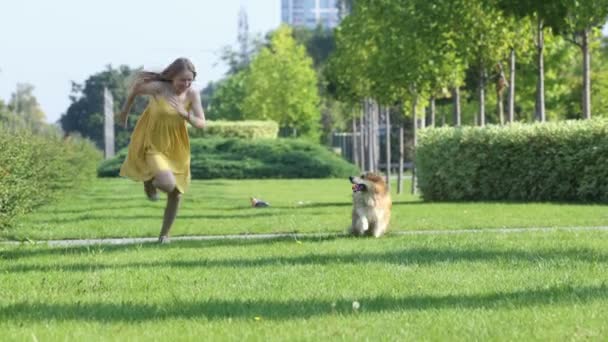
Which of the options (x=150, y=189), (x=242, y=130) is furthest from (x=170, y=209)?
(x=242, y=130)

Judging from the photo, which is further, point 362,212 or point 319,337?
point 362,212

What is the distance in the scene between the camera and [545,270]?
9055 mm

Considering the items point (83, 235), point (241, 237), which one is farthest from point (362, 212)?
point (83, 235)

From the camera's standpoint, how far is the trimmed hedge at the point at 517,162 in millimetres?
24062

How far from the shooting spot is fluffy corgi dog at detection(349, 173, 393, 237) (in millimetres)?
13406

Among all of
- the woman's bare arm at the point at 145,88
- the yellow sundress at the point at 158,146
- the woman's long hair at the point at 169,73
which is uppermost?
the woman's long hair at the point at 169,73

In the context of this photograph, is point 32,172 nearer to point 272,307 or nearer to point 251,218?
point 251,218

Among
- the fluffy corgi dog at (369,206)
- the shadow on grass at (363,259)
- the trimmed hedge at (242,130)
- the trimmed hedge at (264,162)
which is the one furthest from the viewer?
the trimmed hedge at (242,130)

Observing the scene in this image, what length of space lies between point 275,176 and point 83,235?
42.4 metres

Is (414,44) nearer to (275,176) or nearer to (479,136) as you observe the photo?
(479,136)

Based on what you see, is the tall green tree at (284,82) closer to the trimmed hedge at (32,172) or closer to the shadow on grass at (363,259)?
the trimmed hedge at (32,172)

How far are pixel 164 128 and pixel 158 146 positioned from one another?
21cm

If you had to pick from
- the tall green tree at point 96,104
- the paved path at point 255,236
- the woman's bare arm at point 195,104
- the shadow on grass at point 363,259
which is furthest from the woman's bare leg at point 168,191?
the tall green tree at point 96,104

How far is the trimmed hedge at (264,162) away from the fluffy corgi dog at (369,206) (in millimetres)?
42585
